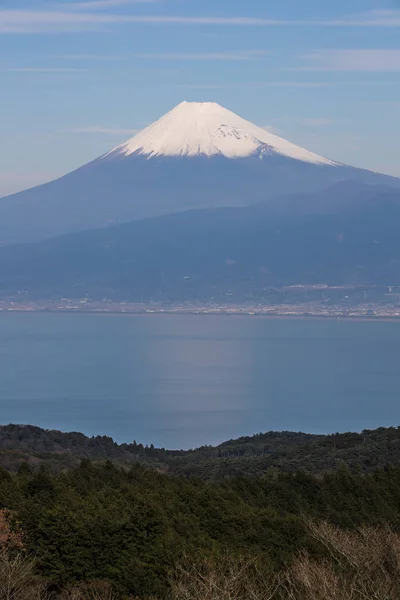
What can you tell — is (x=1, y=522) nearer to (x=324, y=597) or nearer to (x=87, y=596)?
(x=87, y=596)

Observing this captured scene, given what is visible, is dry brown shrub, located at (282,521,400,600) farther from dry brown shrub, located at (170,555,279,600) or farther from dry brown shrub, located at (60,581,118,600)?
dry brown shrub, located at (60,581,118,600)

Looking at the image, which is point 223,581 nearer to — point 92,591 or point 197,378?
point 92,591

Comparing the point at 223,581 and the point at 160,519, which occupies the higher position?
the point at 160,519

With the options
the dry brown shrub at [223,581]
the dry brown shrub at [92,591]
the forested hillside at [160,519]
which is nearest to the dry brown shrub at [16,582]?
the dry brown shrub at [92,591]

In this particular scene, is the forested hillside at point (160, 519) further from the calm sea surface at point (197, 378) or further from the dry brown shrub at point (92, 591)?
the calm sea surface at point (197, 378)

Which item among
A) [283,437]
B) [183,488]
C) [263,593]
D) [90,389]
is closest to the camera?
[263,593]

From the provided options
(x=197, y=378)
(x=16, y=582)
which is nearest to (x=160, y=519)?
(x=16, y=582)

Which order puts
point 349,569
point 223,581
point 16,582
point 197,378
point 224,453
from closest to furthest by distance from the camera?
point 16,582 → point 223,581 → point 349,569 → point 224,453 → point 197,378

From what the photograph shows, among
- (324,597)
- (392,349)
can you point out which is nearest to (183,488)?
(324,597)
